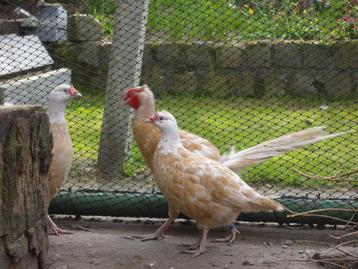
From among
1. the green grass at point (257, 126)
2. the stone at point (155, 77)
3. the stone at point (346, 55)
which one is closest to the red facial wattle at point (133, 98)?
the green grass at point (257, 126)

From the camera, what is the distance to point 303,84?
7.57 meters

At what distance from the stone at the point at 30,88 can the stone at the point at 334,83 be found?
2.67m

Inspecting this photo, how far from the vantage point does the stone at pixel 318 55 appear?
7449 millimetres

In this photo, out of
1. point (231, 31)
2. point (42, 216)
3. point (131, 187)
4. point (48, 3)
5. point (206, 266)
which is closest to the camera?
point (42, 216)

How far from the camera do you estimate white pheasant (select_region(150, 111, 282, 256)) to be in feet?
12.8

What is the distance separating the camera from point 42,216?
3.15m

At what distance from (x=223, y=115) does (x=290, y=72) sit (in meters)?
1.19

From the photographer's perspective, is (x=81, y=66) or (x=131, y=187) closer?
(x=131, y=187)

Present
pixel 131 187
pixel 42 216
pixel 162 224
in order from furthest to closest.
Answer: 1. pixel 131 187
2. pixel 162 224
3. pixel 42 216

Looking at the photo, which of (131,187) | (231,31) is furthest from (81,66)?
(131,187)

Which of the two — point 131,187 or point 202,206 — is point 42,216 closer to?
point 202,206

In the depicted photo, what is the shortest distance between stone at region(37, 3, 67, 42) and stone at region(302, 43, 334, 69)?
2.58 metres

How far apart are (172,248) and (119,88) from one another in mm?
1836

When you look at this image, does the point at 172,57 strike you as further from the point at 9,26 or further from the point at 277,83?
the point at 9,26
